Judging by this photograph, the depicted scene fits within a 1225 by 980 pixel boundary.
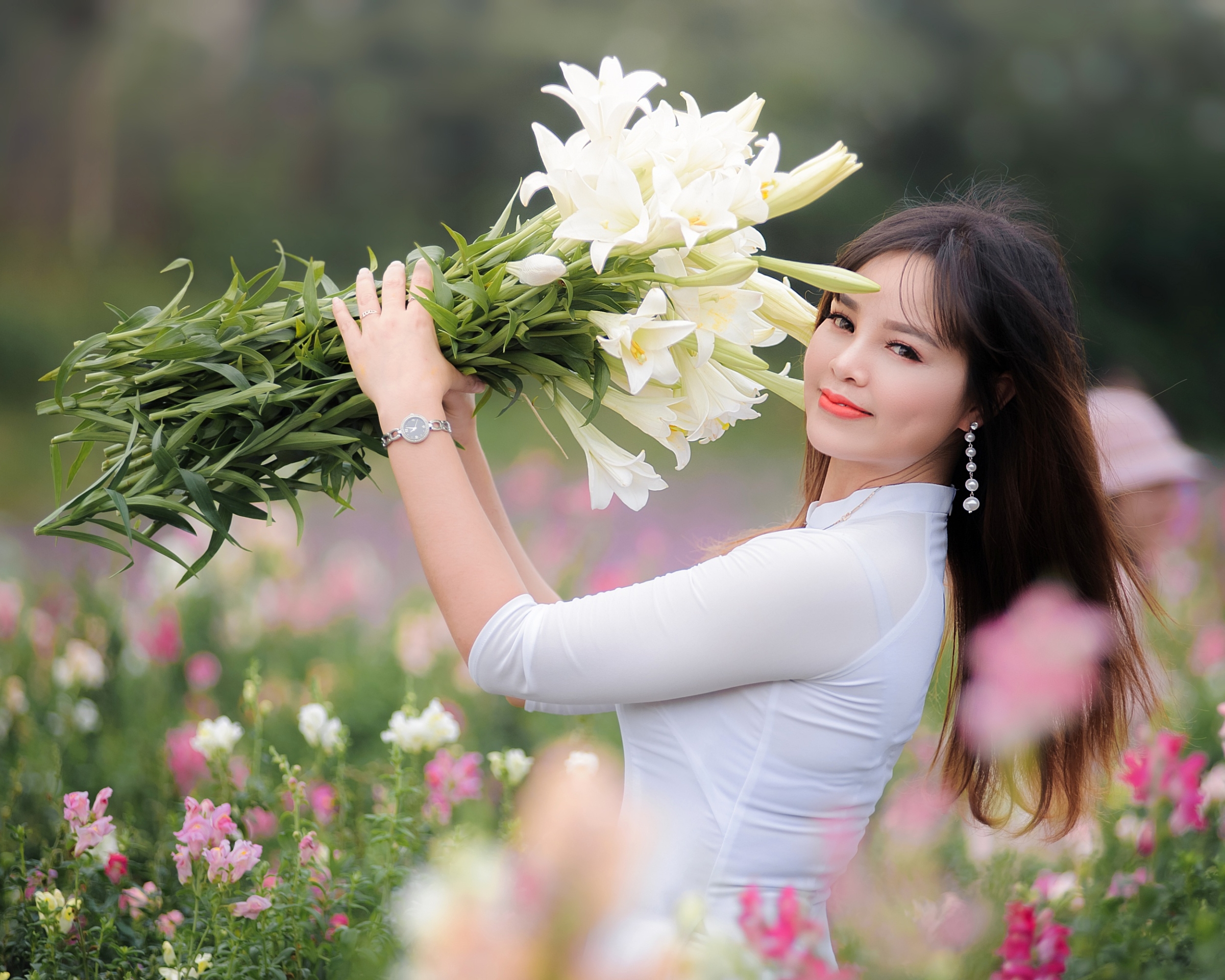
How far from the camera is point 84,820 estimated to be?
167cm

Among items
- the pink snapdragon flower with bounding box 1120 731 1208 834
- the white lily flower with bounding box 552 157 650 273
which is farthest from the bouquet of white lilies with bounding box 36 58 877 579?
the pink snapdragon flower with bounding box 1120 731 1208 834

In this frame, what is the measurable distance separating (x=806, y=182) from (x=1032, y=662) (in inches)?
25.6

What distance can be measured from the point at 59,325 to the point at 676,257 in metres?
9.49

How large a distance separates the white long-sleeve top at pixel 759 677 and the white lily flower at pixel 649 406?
18cm

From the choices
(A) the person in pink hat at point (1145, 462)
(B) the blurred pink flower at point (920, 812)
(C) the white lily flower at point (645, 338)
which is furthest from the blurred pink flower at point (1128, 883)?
(A) the person in pink hat at point (1145, 462)

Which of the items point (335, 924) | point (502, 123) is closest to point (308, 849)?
point (335, 924)

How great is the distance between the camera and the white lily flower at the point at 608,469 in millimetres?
1381

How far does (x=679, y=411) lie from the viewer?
1.40 metres

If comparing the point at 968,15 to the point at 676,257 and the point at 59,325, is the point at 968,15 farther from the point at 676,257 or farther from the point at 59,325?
the point at 676,257

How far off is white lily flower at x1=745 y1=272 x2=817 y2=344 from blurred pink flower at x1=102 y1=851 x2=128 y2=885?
1.44 metres

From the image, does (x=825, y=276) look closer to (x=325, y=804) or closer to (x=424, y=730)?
(x=424, y=730)

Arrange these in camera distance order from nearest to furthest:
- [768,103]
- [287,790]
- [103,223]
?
1. [287,790]
2. [103,223]
3. [768,103]

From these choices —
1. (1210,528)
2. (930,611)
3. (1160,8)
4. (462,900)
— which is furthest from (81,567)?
(1160,8)

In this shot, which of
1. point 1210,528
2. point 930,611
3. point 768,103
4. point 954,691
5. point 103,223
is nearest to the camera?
point 930,611
